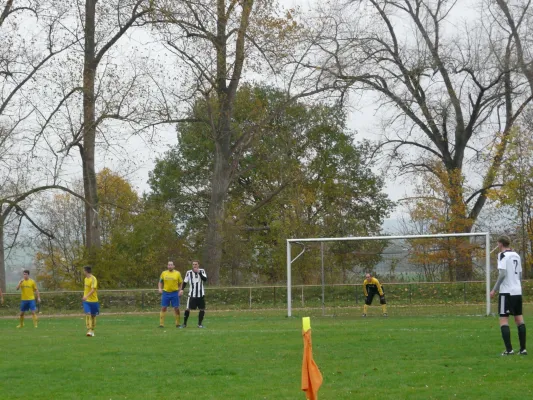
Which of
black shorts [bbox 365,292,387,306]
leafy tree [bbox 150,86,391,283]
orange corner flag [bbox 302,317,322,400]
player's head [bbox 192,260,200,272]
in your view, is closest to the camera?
orange corner flag [bbox 302,317,322,400]

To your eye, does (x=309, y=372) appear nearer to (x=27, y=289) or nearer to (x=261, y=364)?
(x=261, y=364)

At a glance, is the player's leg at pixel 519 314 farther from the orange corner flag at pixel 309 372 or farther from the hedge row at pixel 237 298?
the hedge row at pixel 237 298

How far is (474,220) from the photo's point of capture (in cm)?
4319

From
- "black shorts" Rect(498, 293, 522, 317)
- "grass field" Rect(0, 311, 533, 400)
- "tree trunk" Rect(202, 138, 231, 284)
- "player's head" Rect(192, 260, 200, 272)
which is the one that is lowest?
"grass field" Rect(0, 311, 533, 400)

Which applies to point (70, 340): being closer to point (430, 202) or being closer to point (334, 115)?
point (430, 202)

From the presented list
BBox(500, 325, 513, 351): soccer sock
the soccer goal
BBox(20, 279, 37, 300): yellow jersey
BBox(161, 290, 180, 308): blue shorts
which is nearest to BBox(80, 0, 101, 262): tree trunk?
BBox(20, 279, 37, 300): yellow jersey

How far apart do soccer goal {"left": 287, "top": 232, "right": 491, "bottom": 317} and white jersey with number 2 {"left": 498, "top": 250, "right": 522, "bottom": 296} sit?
14360 millimetres

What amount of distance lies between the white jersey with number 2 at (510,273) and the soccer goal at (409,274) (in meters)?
14.4

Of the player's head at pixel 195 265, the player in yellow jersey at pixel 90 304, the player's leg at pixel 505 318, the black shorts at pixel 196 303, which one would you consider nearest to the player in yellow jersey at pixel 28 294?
the black shorts at pixel 196 303

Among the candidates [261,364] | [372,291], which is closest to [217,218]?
[372,291]

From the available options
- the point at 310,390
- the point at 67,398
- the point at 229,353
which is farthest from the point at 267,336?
the point at 310,390

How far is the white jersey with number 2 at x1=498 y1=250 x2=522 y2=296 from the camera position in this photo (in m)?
13.7

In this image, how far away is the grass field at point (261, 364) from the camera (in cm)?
1067

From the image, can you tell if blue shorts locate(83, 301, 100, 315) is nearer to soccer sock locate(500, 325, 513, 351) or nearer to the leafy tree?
soccer sock locate(500, 325, 513, 351)
